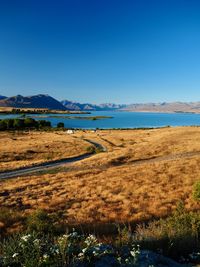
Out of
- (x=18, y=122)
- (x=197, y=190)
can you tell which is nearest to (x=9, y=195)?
(x=197, y=190)

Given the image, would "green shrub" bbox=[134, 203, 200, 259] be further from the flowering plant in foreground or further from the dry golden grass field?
the dry golden grass field

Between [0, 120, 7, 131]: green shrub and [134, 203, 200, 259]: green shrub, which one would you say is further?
[0, 120, 7, 131]: green shrub

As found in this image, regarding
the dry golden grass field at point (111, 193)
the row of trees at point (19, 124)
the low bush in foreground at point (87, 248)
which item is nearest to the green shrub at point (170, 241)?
the low bush in foreground at point (87, 248)

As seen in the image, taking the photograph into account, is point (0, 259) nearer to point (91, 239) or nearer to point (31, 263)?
point (31, 263)

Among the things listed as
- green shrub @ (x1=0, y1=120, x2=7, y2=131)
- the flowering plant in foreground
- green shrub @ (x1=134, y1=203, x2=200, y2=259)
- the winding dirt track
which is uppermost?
the flowering plant in foreground

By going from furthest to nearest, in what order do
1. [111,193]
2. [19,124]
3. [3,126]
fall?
[19,124], [3,126], [111,193]

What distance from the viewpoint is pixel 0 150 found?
67188 mm

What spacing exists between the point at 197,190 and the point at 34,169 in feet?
101

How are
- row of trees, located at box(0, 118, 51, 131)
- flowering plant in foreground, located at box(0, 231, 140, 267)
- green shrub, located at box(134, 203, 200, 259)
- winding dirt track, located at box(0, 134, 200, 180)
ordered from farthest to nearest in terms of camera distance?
row of trees, located at box(0, 118, 51, 131), winding dirt track, located at box(0, 134, 200, 180), green shrub, located at box(134, 203, 200, 259), flowering plant in foreground, located at box(0, 231, 140, 267)

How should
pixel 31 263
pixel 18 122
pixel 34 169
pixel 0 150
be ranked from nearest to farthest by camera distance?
pixel 31 263 < pixel 34 169 < pixel 0 150 < pixel 18 122

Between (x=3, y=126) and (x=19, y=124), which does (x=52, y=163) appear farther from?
(x=19, y=124)

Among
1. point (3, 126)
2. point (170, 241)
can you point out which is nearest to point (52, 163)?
point (170, 241)

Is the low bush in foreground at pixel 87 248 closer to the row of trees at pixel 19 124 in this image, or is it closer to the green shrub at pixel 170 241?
the green shrub at pixel 170 241

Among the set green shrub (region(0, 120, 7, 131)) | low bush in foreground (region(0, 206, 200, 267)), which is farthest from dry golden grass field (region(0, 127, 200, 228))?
green shrub (region(0, 120, 7, 131))
